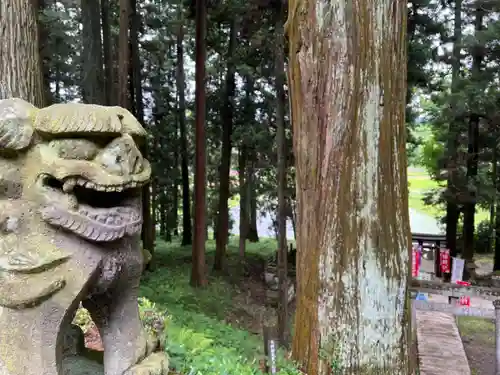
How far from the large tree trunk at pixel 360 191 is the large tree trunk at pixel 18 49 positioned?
3100 mm

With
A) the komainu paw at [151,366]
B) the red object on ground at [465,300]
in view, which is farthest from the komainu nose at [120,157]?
the red object on ground at [465,300]

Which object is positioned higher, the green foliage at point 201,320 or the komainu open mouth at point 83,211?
the komainu open mouth at point 83,211

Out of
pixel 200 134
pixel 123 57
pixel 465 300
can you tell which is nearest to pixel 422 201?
pixel 200 134

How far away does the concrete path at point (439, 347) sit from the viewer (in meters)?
6.88

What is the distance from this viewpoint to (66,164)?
2432 millimetres

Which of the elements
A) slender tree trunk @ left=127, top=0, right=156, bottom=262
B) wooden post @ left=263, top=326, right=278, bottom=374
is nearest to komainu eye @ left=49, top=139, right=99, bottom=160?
wooden post @ left=263, top=326, right=278, bottom=374

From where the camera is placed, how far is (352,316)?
379 centimetres

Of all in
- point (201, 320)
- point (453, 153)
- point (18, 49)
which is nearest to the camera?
point (18, 49)

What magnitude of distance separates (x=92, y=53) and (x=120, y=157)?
28.2 ft

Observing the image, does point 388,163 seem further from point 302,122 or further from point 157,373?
point 157,373

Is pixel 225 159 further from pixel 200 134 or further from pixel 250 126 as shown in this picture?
pixel 200 134

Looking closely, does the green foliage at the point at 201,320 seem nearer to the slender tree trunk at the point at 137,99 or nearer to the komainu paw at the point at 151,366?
the komainu paw at the point at 151,366

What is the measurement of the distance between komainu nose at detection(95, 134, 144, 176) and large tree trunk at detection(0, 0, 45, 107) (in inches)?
131

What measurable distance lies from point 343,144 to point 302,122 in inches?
17.8
